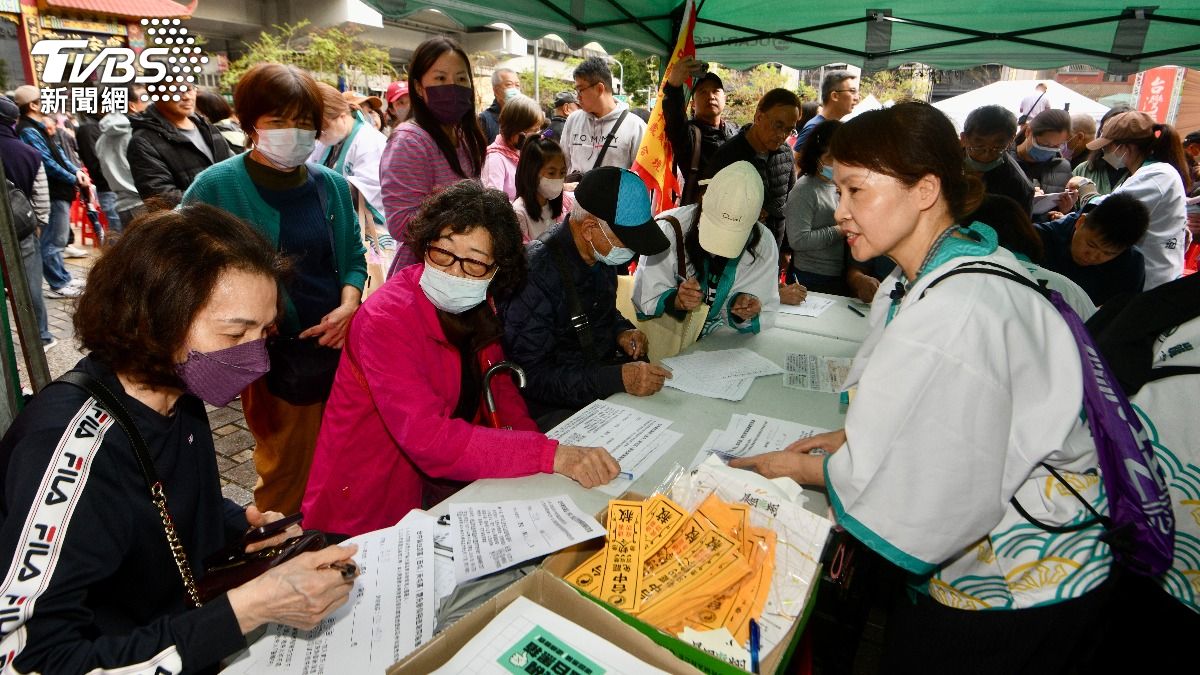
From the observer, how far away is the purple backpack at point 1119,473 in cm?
111

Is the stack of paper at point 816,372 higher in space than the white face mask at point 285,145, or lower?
lower

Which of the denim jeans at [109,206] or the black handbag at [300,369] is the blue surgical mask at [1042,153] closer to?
the black handbag at [300,369]

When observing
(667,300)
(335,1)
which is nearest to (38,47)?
(335,1)

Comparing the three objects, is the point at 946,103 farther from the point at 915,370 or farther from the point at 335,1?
the point at 335,1

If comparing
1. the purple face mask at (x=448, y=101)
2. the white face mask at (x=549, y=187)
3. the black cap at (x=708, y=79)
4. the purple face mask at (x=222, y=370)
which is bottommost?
the purple face mask at (x=222, y=370)

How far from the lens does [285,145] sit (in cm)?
230

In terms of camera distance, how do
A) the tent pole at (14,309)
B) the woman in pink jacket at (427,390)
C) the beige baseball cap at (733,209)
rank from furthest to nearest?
the beige baseball cap at (733,209), the tent pole at (14,309), the woman in pink jacket at (427,390)

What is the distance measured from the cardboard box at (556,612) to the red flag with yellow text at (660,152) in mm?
3288

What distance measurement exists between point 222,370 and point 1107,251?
3.66m

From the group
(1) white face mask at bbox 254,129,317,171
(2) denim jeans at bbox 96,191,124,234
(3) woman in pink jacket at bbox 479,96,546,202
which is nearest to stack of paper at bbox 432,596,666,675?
(1) white face mask at bbox 254,129,317,171

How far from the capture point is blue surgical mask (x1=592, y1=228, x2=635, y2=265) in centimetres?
227

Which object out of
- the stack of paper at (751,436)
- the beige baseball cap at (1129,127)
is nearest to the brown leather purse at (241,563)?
the stack of paper at (751,436)

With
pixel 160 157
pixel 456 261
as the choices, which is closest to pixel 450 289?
pixel 456 261

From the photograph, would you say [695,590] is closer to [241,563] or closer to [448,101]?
[241,563]
